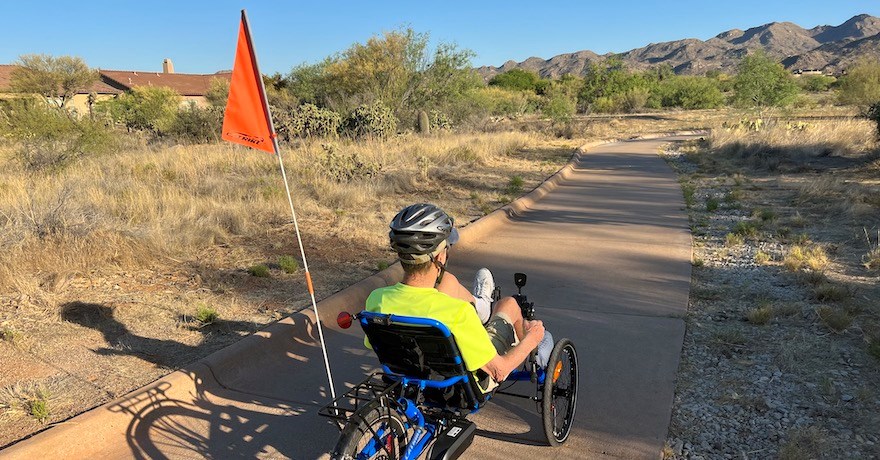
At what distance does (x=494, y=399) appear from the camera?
158 inches

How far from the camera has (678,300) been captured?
19.1ft

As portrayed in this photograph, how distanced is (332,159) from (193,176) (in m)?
3.00

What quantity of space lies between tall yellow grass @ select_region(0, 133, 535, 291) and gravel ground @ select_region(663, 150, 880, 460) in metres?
4.80

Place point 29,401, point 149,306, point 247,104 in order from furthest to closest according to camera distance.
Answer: point 149,306, point 247,104, point 29,401

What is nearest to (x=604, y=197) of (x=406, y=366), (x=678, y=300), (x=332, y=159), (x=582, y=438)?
(x=332, y=159)

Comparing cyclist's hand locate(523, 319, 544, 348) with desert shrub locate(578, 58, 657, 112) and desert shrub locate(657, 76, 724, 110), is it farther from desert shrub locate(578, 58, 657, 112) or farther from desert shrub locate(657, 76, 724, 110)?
desert shrub locate(657, 76, 724, 110)

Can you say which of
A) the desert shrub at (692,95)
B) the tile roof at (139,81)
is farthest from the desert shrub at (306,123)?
the desert shrub at (692,95)

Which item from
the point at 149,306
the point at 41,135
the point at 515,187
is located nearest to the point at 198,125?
the point at 41,135

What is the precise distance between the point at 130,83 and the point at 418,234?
64.7 m

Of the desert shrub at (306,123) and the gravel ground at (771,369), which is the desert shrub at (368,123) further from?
the gravel ground at (771,369)

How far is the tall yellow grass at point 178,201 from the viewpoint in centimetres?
630

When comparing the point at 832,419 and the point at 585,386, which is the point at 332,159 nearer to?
the point at 585,386

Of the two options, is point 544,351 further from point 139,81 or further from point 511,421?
point 139,81

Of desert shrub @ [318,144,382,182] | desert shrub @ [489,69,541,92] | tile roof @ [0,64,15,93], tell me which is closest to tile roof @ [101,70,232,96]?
tile roof @ [0,64,15,93]
